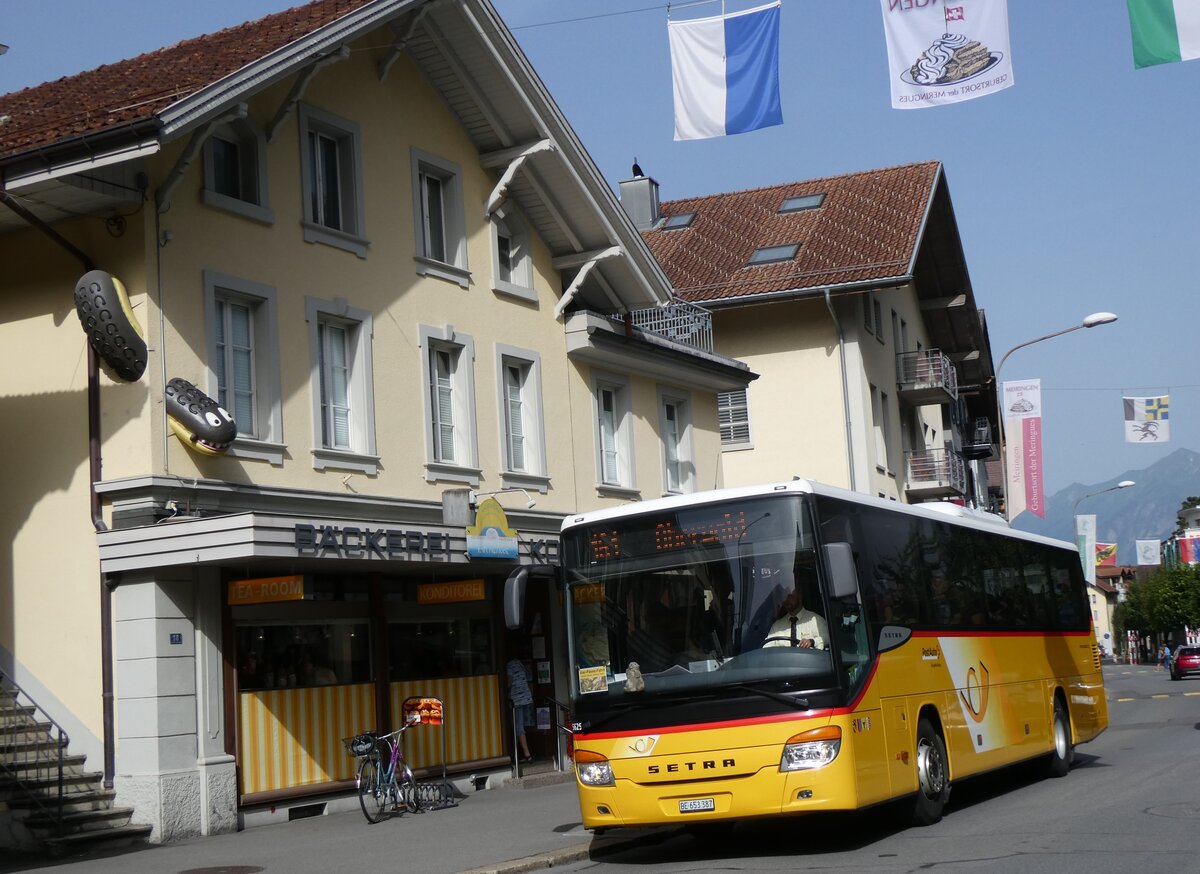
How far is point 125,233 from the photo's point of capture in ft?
54.9

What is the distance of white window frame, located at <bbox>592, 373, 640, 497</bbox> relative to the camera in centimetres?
2542

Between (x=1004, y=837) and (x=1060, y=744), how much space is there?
6.86m

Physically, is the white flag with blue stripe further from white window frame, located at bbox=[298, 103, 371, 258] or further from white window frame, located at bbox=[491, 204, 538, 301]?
white window frame, located at bbox=[491, 204, 538, 301]

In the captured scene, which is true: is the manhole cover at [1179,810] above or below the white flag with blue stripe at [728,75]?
below

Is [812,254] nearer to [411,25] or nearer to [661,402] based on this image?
[661,402]

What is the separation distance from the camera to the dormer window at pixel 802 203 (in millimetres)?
41438

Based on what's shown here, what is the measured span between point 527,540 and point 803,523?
876cm

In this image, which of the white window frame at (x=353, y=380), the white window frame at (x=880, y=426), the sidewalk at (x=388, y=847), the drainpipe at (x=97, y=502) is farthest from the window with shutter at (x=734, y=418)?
the drainpipe at (x=97, y=502)

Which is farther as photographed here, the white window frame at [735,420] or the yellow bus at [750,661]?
the white window frame at [735,420]

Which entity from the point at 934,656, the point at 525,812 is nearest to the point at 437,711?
the point at 525,812

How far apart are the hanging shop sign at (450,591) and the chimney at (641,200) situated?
24.0 metres

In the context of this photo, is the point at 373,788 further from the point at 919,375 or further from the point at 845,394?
the point at 919,375

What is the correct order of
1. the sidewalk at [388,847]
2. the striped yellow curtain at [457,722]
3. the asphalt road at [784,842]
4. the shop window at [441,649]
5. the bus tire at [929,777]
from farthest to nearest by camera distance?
the shop window at [441,649]
the striped yellow curtain at [457,722]
the bus tire at [929,777]
the sidewalk at [388,847]
the asphalt road at [784,842]

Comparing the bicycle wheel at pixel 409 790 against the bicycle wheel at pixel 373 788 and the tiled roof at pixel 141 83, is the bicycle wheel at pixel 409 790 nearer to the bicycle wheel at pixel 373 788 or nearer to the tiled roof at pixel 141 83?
the bicycle wheel at pixel 373 788
